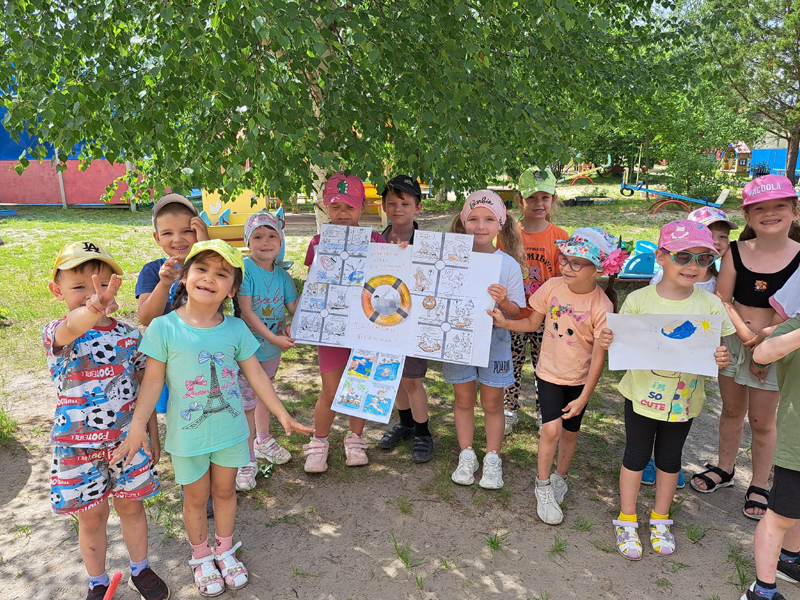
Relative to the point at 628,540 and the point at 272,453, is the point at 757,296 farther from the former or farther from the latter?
the point at 272,453

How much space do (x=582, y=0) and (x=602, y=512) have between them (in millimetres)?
4130

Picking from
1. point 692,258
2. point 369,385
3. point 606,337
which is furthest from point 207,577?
point 692,258

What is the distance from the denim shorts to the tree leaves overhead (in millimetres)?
1076

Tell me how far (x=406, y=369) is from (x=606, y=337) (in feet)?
4.67

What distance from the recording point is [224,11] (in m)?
2.85

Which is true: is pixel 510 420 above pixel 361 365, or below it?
below

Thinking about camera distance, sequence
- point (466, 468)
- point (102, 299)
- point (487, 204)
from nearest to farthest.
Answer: point (102, 299) < point (487, 204) < point (466, 468)

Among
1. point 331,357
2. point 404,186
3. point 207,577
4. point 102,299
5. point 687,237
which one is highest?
point 404,186

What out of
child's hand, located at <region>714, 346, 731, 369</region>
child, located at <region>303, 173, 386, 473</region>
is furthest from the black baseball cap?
child's hand, located at <region>714, 346, 731, 369</region>

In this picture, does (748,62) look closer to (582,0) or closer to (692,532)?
(582,0)

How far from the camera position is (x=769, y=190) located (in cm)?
302

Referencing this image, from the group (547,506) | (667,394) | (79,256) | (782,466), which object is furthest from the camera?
(547,506)

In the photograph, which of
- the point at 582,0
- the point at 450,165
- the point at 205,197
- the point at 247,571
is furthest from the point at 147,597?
the point at 205,197

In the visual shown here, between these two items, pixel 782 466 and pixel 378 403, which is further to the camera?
pixel 378 403
